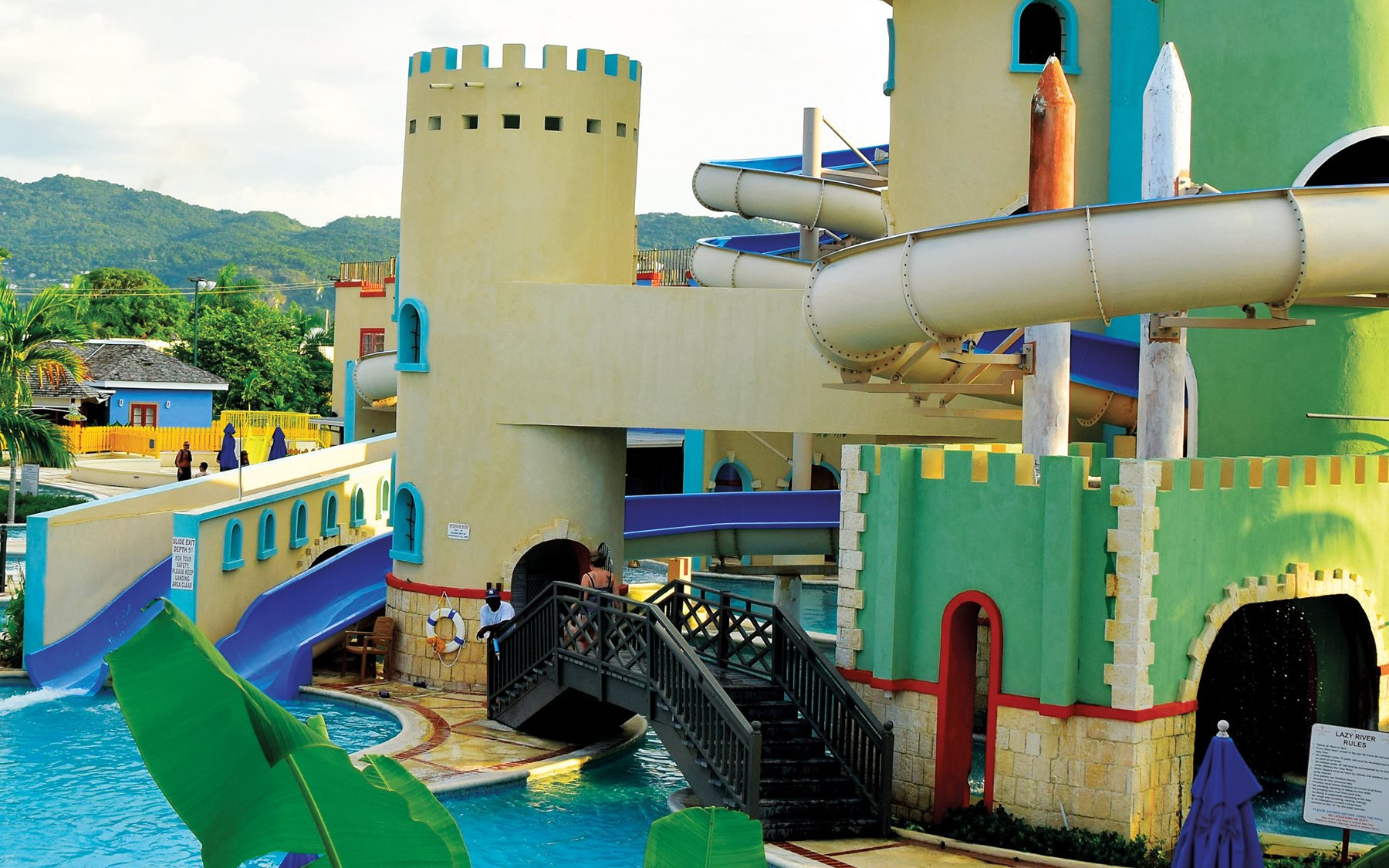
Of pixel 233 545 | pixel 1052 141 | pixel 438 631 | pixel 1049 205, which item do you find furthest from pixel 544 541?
pixel 1052 141

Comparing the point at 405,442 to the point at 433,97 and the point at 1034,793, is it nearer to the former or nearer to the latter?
the point at 433,97

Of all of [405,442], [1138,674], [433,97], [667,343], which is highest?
[433,97]

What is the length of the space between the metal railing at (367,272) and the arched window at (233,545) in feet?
108

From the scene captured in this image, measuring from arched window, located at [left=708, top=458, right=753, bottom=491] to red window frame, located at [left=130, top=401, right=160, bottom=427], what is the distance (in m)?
27.4

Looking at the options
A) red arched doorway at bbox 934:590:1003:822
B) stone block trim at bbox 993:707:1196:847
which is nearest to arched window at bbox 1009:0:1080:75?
red arched doorway at bbox 934:590:1003:822

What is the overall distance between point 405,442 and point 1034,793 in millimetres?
10441

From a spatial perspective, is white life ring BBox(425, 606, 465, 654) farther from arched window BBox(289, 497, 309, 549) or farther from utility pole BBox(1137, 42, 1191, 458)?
utility pole BBox(1137, 42, 1191, 458)

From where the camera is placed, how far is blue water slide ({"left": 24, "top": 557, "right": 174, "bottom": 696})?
66.5 ft

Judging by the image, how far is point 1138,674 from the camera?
1291 cm

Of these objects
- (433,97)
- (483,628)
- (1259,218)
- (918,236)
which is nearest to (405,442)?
(483,628)

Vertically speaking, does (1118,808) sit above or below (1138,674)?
below

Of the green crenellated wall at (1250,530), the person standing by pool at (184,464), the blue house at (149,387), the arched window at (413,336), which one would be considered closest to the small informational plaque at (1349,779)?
the green crenellated wall at (1250,530)

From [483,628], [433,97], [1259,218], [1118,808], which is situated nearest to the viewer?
[1259,218]

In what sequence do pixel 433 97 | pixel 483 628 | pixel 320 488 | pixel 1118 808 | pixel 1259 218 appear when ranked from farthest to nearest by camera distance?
pixel 320 488
pixel 433 97
pixel 483 628
pixel 1118 808
pixel 1259 218
